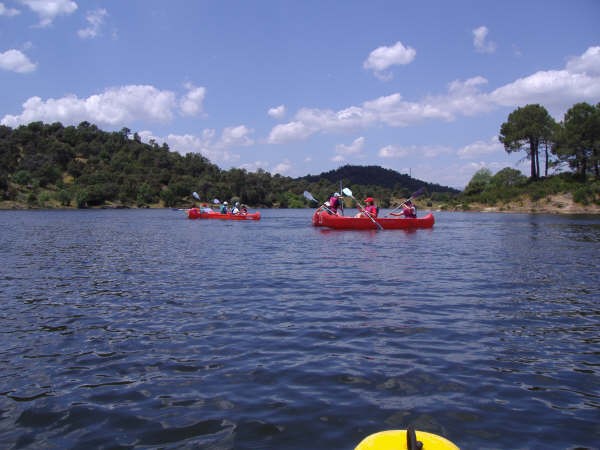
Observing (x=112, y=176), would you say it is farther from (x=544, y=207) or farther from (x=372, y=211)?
(x=372, y=211)

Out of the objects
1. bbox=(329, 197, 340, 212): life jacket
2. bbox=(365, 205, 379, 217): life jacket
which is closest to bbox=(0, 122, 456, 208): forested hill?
bbox=(329, 197, 340, 212): life jacket

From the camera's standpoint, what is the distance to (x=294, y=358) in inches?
260

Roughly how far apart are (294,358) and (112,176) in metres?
122

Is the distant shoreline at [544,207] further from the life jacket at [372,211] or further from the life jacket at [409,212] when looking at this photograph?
the life jacket at [372,211]

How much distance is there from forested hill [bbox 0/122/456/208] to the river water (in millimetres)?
91515

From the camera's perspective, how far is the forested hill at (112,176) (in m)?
99.4

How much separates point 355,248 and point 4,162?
370ft

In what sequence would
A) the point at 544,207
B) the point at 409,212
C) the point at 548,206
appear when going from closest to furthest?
the point at 409,212 → the point at 548,206 → the point at 544,207

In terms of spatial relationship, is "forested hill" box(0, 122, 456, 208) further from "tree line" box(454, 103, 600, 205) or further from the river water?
the river water

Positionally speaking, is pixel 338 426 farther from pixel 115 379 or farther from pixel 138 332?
pixel 138 332

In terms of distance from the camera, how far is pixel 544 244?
22516 mm

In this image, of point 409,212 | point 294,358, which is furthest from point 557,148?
point 294,358

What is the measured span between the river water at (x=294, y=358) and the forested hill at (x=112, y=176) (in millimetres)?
91515

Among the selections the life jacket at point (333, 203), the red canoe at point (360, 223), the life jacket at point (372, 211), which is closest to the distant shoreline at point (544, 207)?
the red canoe at point (360, 223)
